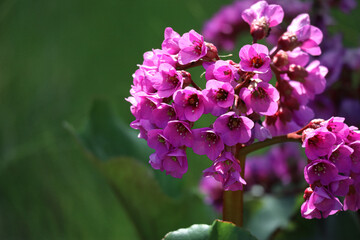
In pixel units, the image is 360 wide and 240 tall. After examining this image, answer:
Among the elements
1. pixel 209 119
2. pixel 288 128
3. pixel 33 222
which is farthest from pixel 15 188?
pixel 288 128

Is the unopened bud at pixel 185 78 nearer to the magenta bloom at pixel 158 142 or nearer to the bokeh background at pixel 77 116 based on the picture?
the magenta bloom at pixel 158 142

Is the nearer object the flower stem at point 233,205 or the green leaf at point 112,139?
the flower stem at point 233,205

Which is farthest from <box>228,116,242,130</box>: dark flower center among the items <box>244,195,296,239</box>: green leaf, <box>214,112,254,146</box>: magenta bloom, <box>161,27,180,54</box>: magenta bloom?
<box>244,195,296,239</box>: green leaf

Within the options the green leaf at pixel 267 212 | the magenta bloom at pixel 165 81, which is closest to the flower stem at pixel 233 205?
the magenta bloom at pixel 165 81

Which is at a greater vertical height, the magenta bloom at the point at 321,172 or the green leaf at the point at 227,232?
the magenta bloom at the point at 321,172

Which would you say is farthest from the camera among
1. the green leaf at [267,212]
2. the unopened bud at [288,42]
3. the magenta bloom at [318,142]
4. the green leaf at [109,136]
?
the green leaf at [267,212]

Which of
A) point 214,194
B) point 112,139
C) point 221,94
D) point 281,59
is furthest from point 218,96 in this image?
point 214,194
